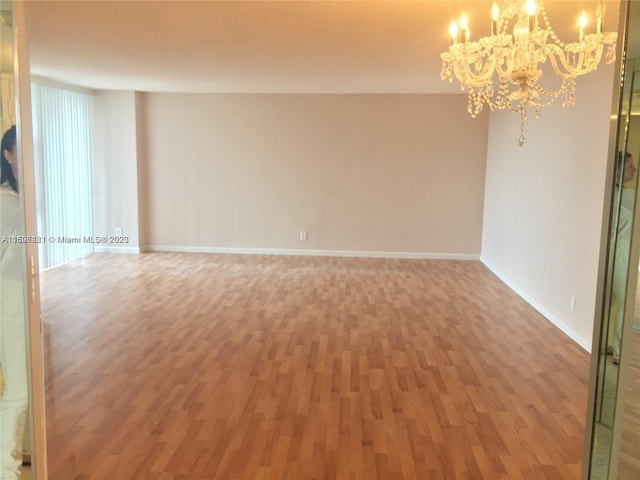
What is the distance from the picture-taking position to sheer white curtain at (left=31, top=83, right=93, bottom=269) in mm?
6445

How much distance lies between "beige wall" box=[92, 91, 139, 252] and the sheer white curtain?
0.46ft

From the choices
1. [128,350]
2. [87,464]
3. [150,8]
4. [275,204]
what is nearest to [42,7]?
[150,8]

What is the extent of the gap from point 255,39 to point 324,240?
4.25 meters

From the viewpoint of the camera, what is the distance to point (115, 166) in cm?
786

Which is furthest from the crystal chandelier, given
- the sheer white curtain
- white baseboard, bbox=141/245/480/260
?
the sheer white curtain

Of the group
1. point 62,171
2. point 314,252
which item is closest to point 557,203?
point 314,252

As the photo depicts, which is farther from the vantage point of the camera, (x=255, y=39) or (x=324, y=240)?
(x=324, y=240)

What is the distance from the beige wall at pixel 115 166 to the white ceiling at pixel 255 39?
125 centimetres

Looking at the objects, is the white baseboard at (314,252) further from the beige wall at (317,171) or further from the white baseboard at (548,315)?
the white baseboard at (548,315)

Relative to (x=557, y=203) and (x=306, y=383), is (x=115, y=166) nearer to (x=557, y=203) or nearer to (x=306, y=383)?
(x=306, y=383)

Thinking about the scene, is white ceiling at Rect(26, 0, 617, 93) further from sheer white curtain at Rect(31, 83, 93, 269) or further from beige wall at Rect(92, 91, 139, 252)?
beige wall at Rect(92, 91, 139, 252)

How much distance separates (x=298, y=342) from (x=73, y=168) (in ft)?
15.8

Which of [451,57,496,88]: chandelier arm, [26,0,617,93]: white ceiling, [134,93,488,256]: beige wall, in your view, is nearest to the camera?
[451,57,496,88]: chandelier arm

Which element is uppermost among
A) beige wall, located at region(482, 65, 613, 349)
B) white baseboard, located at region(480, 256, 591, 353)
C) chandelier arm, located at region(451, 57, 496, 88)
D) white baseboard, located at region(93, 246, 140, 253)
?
chandelier arm, located at region(451, 57, 496, 88)
